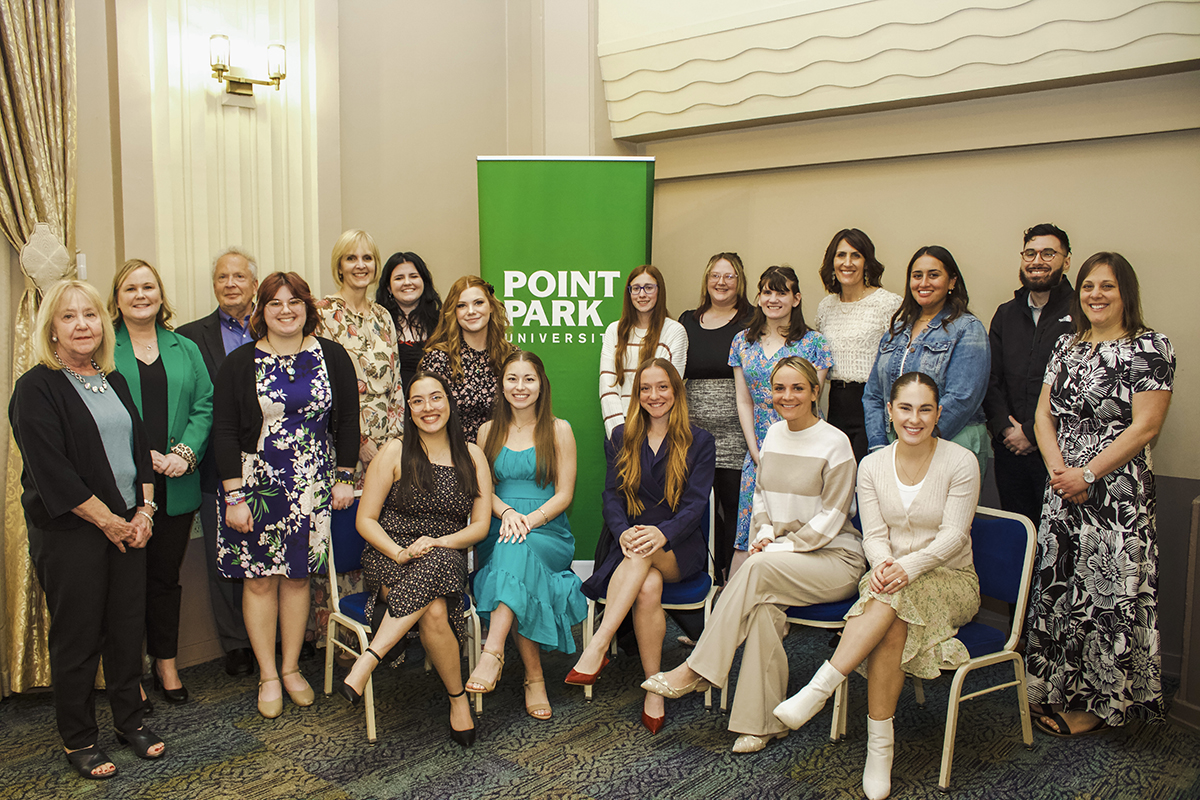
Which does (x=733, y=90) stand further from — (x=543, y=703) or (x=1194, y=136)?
(x=543, y=703)

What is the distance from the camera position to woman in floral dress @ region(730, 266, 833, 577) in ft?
11.9

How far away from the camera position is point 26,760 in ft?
9.64

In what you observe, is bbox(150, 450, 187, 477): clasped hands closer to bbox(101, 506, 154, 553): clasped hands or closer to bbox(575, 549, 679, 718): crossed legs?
bbox(101, 506, 154, 553): clasped hands

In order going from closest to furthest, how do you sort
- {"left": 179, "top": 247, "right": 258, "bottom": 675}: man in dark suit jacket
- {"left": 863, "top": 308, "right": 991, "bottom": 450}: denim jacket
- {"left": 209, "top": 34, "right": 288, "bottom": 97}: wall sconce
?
{"left": 863, "top": 308, "right": 991, "bottom": 450}: denim jacket → {"left": 179, "top": 247, "right": 258, "bottom": 675}: man in dark suit jacket → {"left": 209, "top": 34, "right": 288, "bottom": 97}: wall sconce

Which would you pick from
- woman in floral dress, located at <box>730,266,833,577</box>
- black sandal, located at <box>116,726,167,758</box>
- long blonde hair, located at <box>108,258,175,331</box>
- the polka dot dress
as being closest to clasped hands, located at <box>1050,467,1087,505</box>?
woman in floral dress, located at <box>730,266,833,577</box>

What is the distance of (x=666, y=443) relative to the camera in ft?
11.1

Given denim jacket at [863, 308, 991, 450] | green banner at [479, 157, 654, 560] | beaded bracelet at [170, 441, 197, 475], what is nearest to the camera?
beaded bracelet at [170, 441, 197, 475]

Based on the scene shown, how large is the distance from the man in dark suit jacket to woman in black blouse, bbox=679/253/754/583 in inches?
76.7

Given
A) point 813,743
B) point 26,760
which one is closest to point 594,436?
point 813,743

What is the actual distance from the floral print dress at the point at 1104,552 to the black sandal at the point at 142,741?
123 inches

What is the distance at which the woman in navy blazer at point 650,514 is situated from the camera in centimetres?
316

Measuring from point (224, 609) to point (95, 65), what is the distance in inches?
93.5

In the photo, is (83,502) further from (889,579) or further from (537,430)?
(889,579)

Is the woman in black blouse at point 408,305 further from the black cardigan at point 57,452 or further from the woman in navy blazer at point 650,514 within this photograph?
the black cardigan at point 57,452
